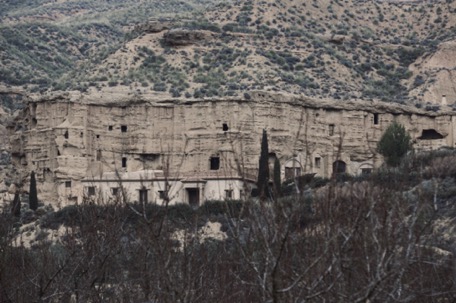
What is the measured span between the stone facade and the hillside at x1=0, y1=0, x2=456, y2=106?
2597mm

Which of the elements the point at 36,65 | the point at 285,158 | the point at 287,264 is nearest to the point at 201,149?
the point at 285,158

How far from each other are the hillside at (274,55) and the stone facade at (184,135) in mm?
2597

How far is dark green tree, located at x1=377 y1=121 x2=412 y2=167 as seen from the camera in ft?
236

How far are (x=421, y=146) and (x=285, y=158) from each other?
8818mm

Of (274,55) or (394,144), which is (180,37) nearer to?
(274,55)

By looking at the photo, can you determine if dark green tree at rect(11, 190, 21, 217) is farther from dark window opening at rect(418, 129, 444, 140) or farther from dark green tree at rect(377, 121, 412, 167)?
dark window opening at rect(418, 129, 444, 140)

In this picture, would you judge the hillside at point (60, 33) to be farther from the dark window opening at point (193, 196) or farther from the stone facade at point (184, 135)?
the dark window opening at point (193, 196)

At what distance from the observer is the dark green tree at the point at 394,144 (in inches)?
2827

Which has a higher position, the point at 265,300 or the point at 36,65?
the point at 36,65

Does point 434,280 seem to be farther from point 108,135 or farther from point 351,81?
point 351,81

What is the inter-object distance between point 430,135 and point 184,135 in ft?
49.5

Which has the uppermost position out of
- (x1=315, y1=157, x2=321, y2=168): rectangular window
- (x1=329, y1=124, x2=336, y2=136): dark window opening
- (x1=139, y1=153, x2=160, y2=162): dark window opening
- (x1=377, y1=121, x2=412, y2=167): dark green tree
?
(x1=329, y1=124, x2=336, y2=136): dark window opening

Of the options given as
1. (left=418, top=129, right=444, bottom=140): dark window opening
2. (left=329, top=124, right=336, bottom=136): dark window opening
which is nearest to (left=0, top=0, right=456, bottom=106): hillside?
(left=329, top=124, right=336, bottom=136): dark window opening

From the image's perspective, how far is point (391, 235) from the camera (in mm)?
23688
